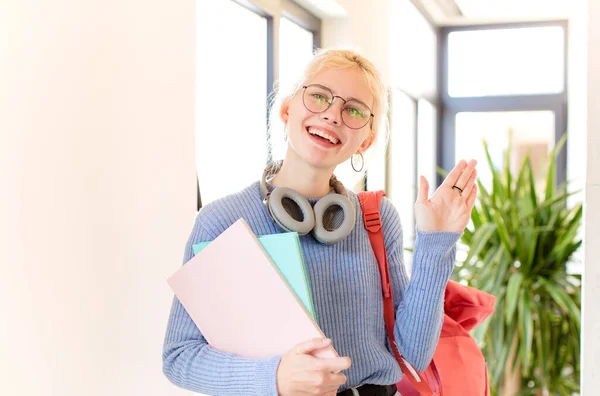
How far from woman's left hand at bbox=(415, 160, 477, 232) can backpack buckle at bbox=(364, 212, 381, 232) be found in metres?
0.07

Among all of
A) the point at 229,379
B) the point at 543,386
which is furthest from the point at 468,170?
the point at 543,386

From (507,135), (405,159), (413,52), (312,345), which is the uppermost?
(413,52)

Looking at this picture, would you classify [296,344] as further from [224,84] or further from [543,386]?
[543,386]

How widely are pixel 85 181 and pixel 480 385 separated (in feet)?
3.19

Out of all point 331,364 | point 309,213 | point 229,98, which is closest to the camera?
point 331,364

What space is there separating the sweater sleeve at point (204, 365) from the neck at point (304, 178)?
7.5 inches

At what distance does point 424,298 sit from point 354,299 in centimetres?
14

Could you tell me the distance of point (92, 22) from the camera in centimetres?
140

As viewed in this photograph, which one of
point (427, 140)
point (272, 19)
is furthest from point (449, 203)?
point (427, 140)

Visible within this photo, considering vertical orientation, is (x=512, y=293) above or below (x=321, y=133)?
below

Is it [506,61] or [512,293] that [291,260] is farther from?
[506,61]

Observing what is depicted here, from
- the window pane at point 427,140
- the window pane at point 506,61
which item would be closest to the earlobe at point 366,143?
the window pane at point 427,140

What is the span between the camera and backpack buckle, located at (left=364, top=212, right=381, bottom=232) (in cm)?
139

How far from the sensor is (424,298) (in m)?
1.35
